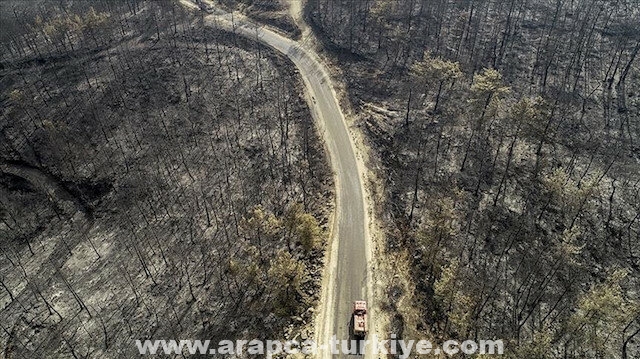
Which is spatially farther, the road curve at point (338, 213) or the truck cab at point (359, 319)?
the road curve at point (338, 213)

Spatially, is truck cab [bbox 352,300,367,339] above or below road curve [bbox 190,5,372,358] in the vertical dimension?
below

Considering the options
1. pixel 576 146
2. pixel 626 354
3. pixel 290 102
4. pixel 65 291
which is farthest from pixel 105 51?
pixel 626 354

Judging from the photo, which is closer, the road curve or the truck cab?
the truck cab

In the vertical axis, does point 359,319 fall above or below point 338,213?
below

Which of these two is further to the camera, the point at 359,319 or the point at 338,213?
the point at 338,213

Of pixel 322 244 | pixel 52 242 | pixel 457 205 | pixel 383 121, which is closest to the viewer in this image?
pixel 322 244

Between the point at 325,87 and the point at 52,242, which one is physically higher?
the point at 325,87

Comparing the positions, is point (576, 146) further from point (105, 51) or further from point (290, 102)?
point (105, 51)

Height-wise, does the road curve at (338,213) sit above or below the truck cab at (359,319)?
above
